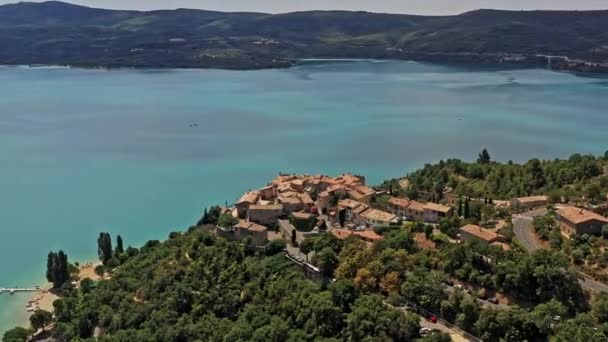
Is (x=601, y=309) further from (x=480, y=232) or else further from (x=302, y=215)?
(x=302, y=215)

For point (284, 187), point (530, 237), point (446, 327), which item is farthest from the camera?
point (284, 187)

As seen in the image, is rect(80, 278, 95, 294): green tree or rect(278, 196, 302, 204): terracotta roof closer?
rect(80, 278, 95, 294): green tree

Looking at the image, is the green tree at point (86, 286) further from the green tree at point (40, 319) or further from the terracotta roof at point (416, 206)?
the terracotta roof at point (416, 206)

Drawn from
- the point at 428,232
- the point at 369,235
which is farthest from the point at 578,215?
the point at 369,235

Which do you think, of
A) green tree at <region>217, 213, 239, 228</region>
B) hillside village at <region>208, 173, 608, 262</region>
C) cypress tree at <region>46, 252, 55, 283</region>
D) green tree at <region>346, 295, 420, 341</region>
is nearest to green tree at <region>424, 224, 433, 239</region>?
hillside village at <region>208, 173, 608, 262</region>

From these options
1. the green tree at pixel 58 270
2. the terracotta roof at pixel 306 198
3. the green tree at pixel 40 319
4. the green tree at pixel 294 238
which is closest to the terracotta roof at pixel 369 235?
the green tree at pixel 294 238

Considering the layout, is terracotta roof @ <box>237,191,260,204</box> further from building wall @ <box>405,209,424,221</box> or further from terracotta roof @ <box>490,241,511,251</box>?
terracotta roof @ <box>490,241,511,251</box>
